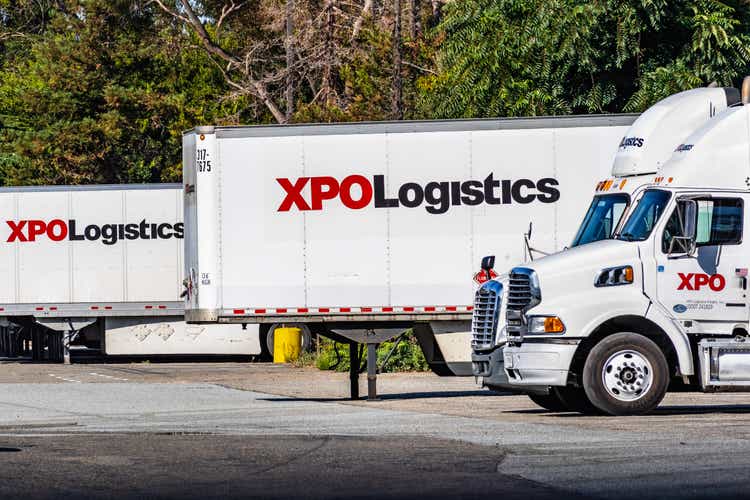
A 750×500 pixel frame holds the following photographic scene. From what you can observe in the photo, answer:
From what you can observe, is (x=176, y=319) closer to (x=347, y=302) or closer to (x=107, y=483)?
(x=347, y=302)

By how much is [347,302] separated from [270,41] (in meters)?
34.0

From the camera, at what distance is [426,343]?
21500 mm

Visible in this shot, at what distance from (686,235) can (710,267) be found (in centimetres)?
53

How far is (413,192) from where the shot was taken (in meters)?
21.0

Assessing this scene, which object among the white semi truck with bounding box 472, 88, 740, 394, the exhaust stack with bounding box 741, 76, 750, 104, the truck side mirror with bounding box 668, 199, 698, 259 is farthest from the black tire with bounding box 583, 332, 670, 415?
the exhaust stack with bounding box 741, 76, 750, 104

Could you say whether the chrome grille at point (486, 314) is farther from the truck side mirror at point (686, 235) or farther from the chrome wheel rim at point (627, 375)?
the truck side mirror at point (686, 235)

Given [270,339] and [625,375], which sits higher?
[625,375]

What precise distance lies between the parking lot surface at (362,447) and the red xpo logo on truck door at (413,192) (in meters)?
2.78

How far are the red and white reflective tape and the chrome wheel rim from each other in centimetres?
408

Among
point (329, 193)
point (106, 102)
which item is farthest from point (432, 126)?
point (106, 102)

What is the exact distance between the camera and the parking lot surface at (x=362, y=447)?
35.9ft

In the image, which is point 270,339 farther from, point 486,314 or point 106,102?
point 106,102

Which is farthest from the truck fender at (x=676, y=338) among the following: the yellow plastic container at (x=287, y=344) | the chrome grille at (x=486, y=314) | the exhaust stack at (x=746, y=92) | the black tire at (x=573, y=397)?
the yellow plastic container at (x=287, y=344)

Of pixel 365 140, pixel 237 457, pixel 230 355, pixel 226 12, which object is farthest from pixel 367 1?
pixel 237 457
